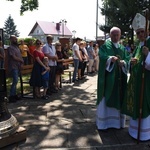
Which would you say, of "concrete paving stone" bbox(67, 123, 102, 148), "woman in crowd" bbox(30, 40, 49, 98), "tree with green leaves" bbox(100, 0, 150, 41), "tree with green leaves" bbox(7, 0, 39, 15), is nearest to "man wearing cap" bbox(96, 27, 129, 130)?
"concrete paving stone" bbox(67, 123, 102, 148)

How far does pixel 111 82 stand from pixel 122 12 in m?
27.4

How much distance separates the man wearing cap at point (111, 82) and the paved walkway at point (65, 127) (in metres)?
0.23

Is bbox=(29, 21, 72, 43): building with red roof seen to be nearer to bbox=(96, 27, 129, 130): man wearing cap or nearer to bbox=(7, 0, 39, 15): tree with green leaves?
bbox=(7, 0, 39, 15): tree with green leaves

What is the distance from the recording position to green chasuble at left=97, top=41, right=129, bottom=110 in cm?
498

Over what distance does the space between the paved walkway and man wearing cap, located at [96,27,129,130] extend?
23 centimetres

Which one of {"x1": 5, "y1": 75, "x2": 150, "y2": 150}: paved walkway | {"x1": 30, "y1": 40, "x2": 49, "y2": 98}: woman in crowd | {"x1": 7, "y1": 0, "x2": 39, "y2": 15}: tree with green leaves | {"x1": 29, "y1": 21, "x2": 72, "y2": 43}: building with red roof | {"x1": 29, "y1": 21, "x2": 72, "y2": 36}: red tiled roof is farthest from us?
{"x1": 29, "y1": 21, "x2": 72, "y2": 36}: red tiled roof

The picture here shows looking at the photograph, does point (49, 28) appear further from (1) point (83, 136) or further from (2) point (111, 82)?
(1) point (83, 136)

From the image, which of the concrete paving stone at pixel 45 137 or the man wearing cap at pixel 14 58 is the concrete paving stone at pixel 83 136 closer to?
the concrete paving stone at pixel 45 137

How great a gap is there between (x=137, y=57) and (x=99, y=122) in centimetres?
141

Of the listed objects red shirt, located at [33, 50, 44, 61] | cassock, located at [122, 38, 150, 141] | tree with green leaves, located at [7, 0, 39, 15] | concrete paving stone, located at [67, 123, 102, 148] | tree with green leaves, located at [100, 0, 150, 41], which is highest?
tree with green leaves, located at [100, 0, 150, 41]

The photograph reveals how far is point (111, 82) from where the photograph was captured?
4.97 m

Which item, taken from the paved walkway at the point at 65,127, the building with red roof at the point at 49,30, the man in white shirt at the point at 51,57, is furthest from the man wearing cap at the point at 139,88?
the building with red roof at the point at 49,30

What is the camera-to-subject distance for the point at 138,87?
4.63m

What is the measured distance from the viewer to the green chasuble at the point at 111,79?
196 inches
